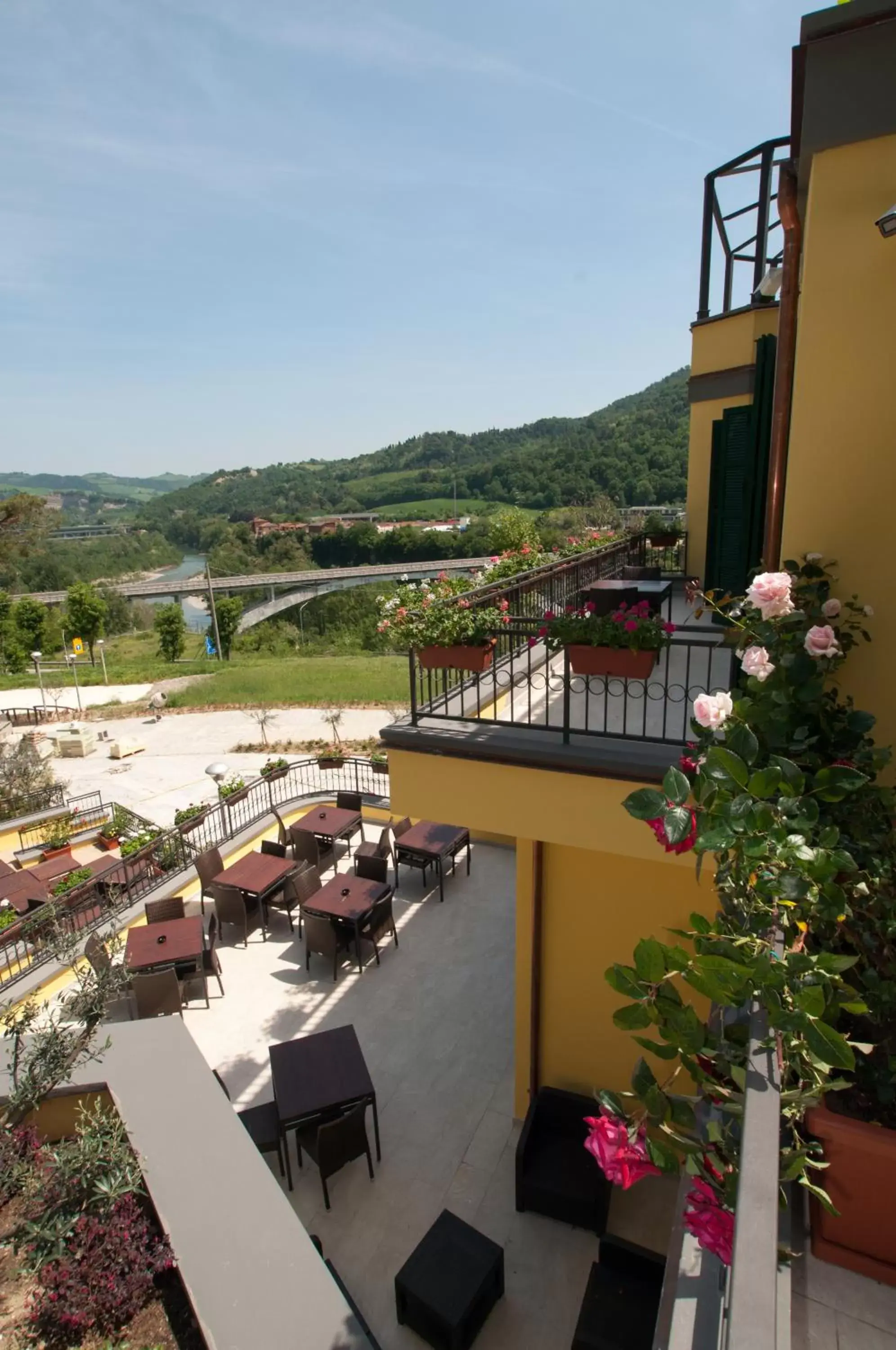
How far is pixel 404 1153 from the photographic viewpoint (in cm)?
600

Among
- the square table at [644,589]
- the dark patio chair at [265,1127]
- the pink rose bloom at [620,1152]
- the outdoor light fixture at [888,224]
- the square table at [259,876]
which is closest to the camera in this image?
the pink rose bloom at [620,1152]

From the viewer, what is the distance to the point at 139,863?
10977 millimetres

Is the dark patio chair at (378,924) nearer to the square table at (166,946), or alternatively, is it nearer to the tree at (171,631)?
the square table at (166,946)

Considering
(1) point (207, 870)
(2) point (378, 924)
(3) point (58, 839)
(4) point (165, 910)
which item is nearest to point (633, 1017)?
(2) point (378, 924)

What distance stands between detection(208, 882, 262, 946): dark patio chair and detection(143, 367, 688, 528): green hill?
60.6ft

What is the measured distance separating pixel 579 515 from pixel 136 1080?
48298 millimetres

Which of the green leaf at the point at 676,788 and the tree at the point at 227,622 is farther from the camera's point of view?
the tree at the point at 227,622

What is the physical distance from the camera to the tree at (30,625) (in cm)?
4441


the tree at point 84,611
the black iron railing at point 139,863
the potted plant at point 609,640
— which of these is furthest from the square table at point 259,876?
the tree at point 84,611

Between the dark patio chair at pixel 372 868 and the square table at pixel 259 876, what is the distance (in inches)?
38.9

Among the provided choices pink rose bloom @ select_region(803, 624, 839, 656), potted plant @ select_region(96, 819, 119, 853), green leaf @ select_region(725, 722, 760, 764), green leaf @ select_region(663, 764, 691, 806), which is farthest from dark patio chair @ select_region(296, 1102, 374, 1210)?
potted plant @ select_region(96, 819, 119, 853)

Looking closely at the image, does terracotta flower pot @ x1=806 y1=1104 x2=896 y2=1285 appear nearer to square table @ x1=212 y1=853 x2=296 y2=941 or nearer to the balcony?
the balcony

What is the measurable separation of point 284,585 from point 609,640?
234 ft

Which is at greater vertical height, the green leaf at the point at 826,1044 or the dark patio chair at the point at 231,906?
the green leaf at the point at 826,1044
